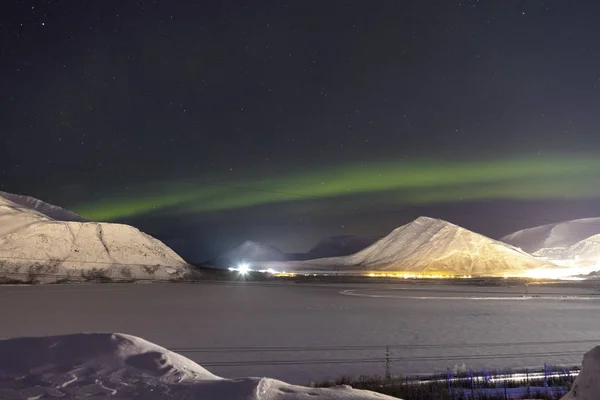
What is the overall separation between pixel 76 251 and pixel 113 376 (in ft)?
411

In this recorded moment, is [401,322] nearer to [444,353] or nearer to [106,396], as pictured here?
[444,353]

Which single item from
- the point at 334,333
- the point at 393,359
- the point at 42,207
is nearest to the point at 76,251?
the point at 42,207

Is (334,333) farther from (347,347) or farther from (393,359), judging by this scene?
(393,359)

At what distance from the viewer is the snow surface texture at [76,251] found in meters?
113

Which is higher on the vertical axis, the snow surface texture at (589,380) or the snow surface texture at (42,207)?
the snow surface texture at (42,207)

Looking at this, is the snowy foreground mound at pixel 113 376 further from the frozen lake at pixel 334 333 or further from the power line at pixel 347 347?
the power line at pixel 347 347

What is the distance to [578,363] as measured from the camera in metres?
17.7

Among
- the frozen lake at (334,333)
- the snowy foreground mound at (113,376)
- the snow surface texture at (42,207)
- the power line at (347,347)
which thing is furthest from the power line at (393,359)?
the snow surface texture at (42,207)

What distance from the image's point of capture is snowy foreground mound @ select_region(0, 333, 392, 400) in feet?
23.2

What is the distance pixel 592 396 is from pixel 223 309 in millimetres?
30800

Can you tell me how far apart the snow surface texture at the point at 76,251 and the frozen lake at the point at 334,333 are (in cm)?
Result: 7768

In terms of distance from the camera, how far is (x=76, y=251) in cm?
12462

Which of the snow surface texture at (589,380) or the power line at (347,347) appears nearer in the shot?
the snow surface texture at (589,380)

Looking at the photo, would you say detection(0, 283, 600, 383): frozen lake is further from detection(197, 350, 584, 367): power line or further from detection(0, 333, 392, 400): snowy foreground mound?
detection(0, 333, 392, 400): snowy foreground mound
